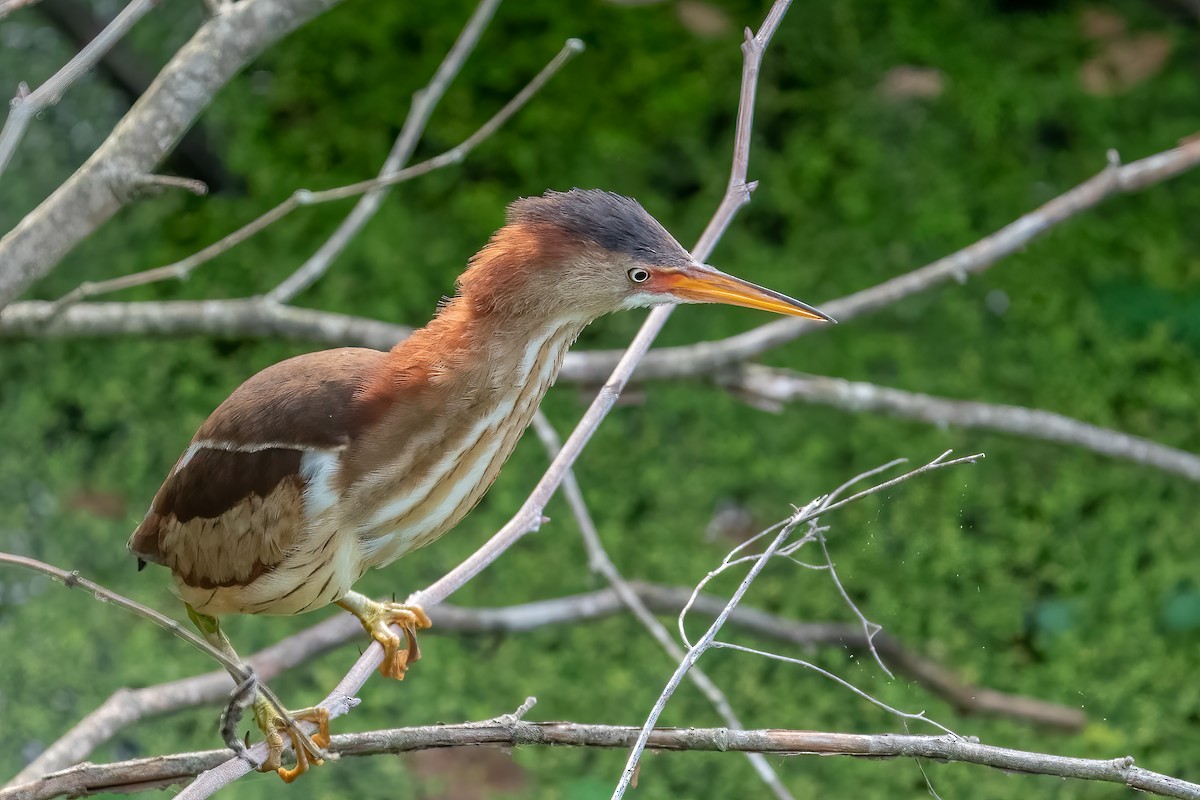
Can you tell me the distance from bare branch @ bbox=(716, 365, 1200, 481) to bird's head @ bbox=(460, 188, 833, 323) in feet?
2.94

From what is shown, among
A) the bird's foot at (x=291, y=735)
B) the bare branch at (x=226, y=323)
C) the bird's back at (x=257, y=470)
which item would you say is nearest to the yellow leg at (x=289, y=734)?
the bird's foot at (x=291, y=735)

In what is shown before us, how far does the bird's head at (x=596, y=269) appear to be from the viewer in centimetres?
124

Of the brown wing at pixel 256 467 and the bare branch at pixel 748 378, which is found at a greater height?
the brown wing at pixel 256 467

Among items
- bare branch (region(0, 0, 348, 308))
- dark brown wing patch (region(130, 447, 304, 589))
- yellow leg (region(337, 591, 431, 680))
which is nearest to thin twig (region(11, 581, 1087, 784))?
yellow leg (region(337, 591, 431, 680))

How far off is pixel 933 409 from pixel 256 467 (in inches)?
45.2

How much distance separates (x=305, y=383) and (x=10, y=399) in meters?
1.55

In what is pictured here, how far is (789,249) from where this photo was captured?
8.89 ft

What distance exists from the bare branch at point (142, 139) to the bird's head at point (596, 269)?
A: 0.45m

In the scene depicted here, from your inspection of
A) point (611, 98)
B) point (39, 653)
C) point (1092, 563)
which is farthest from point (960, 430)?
point (39, 653)

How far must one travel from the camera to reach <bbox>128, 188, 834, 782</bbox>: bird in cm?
125

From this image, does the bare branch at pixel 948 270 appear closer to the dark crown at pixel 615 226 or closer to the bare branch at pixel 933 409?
the bare branch at pixel 933 409

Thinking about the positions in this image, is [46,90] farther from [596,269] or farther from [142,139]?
[596,269]

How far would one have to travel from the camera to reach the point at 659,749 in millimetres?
1237

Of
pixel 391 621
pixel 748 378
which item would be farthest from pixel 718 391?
pixel 391 621
